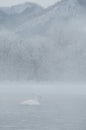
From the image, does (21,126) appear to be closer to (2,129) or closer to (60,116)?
(2,129)

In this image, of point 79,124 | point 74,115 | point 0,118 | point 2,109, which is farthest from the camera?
point 2,109

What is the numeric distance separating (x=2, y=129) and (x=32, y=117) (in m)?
16.4

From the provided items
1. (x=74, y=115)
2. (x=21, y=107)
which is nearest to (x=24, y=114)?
(x=74, y=115)

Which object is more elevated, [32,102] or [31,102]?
[31,102]

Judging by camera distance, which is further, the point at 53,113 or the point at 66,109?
the point at 66,109

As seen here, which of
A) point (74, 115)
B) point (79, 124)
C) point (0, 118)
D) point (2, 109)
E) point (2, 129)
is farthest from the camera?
point (2, 109)

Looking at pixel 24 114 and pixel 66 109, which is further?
pixel 66 109

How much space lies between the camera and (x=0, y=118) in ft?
259

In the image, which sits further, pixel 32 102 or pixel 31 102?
pixel 32 102

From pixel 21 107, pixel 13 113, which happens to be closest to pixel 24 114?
pixel 13 113

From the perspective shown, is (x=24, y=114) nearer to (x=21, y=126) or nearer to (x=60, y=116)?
(x=60, y=116)

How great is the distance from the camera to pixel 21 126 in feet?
228

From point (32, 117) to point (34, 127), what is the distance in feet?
43.3

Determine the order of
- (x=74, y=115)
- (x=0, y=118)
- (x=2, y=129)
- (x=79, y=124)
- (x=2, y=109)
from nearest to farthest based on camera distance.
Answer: (x=2, y=129), (x=79, y=124), (x=0, y=118), (x=74, y=115), (x=2, y=109)
